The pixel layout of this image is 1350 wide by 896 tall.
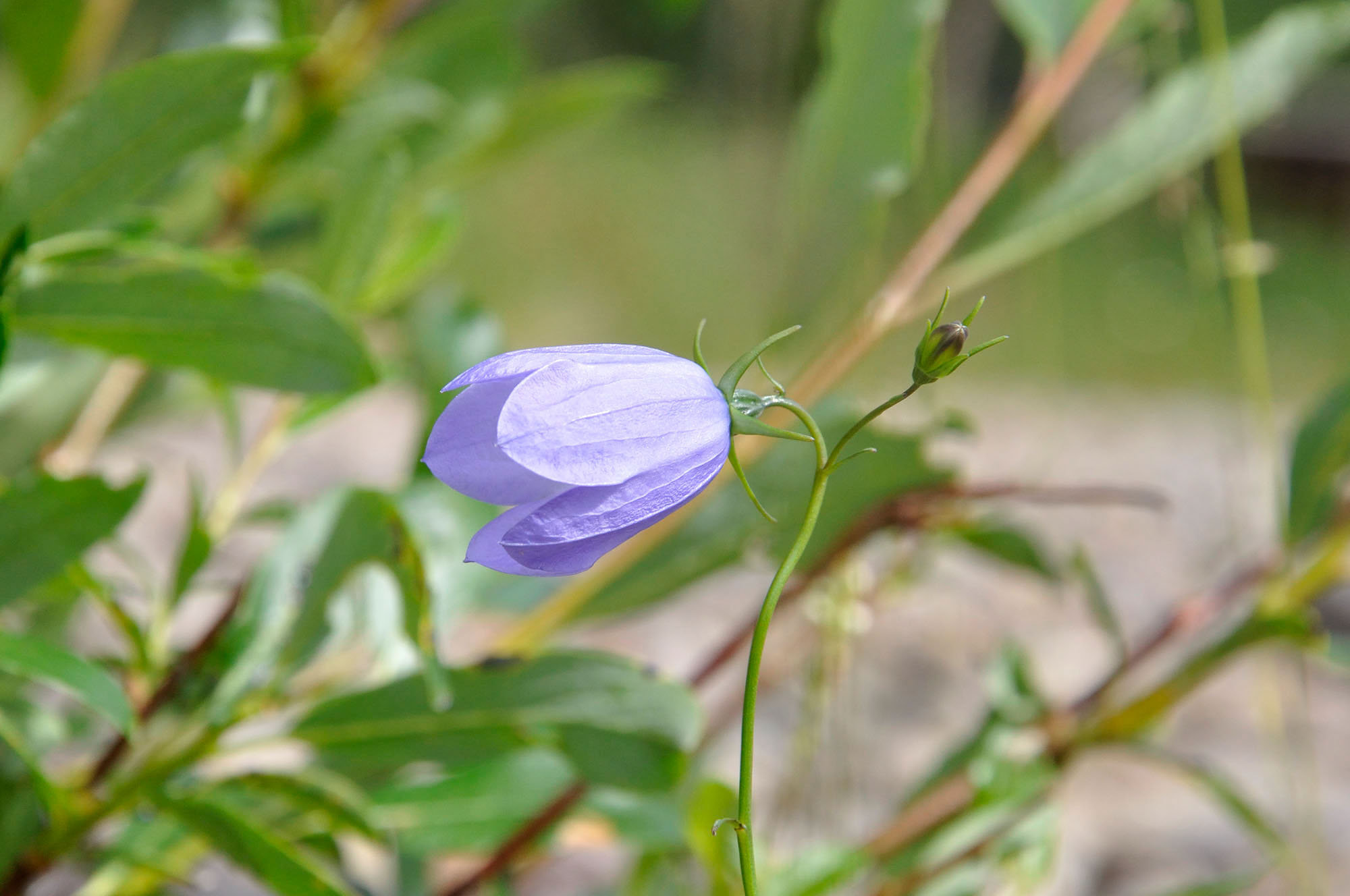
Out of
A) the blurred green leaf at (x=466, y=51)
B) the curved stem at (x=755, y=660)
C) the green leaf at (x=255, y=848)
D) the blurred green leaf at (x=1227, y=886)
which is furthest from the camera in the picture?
the blurred green leaf at (x=466, y=51)

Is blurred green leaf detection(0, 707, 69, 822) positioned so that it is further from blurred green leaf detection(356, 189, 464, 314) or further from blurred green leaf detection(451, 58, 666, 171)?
blurred green leaf detection(451, 58, 666, 171)

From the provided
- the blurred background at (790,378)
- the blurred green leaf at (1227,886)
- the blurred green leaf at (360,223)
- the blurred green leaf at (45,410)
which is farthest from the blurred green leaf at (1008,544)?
the blurred green leaf at (45,410)

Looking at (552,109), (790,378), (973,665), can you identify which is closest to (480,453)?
(552,109)

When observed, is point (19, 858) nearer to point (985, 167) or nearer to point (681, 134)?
point (985, 167)

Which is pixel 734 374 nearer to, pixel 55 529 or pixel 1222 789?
pixel 55 529

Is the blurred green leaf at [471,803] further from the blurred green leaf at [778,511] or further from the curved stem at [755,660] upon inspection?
the curved stem at [755,660]

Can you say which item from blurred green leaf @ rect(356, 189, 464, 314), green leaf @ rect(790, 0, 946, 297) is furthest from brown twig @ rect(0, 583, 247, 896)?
green leaf @ rect(790, 0, 946, 297)

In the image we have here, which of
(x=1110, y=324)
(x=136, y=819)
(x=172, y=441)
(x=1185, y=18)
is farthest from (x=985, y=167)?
(x=1110, y=324)
